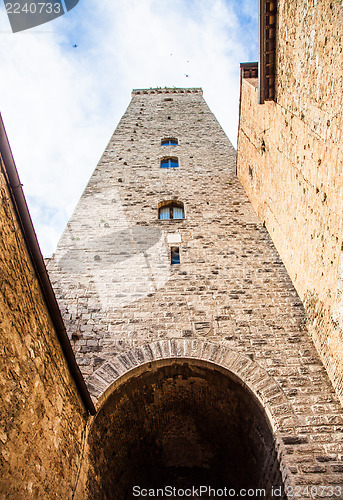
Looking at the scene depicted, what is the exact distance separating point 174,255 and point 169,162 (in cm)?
→ 512

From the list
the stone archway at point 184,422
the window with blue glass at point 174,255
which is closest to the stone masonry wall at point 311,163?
the stone archway at point 184,422

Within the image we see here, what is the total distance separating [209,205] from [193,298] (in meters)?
3.43

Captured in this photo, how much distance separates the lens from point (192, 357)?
5.37 metres

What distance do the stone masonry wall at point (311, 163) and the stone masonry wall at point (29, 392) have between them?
3.46 meters

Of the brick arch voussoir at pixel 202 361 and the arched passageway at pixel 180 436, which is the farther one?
the arched passageway at pixel 180 436

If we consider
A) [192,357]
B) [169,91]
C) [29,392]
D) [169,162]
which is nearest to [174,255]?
[192,357]

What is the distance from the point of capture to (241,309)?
20.0ft

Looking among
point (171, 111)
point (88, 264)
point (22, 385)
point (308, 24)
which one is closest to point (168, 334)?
point (88, 264)

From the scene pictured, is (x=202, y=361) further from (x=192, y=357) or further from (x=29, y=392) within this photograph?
(x=29, y=392)

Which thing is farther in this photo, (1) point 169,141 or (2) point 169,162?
(1) point 169,141

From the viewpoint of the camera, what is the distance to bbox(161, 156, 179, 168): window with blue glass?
452 inches

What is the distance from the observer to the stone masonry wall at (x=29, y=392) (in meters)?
2.84

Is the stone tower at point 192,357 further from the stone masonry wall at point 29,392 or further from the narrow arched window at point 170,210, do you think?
the stone masonry wall at point 29,392

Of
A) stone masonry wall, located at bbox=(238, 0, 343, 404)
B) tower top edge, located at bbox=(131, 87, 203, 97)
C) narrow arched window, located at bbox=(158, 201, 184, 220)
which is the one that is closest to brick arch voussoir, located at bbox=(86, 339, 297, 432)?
stone masonry wall, located at bbox=(238, 0, 343, 404)
